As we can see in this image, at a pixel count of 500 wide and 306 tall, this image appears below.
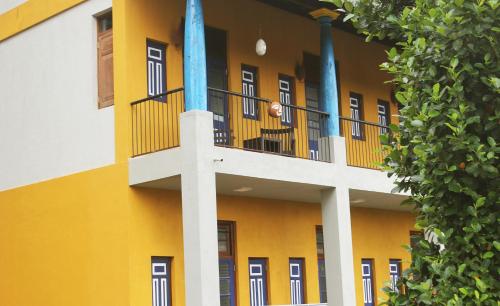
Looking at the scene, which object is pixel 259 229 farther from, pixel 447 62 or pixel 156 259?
pixel 447 62

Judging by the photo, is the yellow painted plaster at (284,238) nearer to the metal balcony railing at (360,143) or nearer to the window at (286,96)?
the metal balcony railing at (360,143)

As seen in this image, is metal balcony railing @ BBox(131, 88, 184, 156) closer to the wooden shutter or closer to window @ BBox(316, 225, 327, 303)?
the wooden shutter

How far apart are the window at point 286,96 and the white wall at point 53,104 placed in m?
4.12

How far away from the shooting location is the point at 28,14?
16750mm

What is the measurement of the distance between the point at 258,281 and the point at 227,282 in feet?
2.87

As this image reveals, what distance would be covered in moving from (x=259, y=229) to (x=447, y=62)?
11.0 meters

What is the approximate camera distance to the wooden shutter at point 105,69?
14.8 metres

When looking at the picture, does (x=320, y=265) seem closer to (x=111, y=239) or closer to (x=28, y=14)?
(x=111, y=239)

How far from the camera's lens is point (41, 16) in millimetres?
16344

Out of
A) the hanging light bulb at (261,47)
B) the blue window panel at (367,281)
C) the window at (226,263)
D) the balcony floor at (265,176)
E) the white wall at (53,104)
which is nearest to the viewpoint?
the balcony floor at (265,176)

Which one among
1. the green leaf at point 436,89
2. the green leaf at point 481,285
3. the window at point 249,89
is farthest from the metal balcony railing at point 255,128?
the green leaf at point 481,285

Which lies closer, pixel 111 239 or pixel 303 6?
pixel 111 239

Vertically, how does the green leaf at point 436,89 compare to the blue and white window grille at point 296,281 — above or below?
above

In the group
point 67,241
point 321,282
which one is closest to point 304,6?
point 321,282
